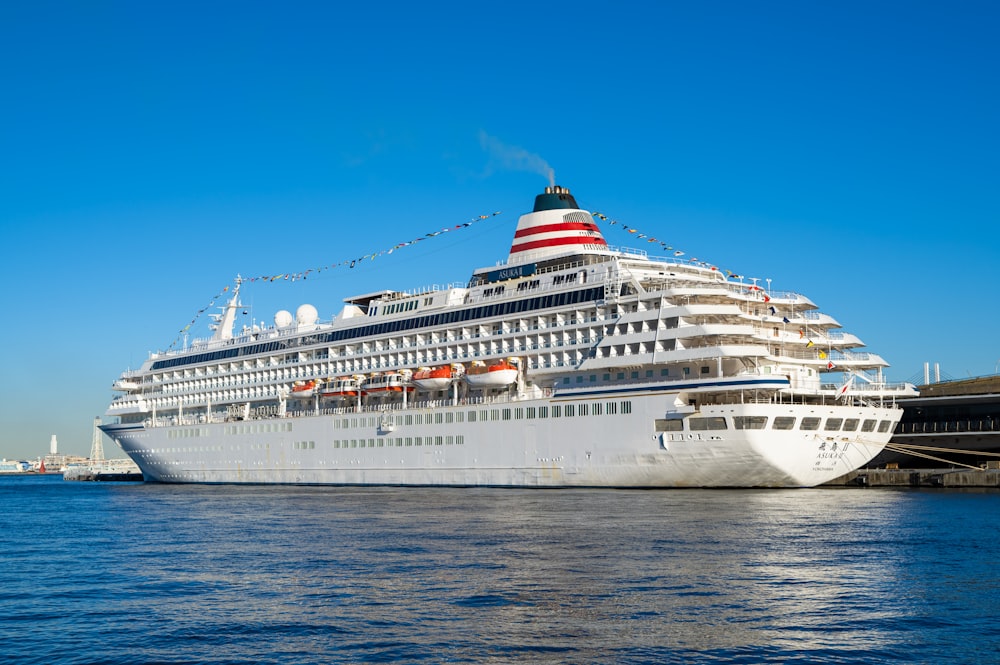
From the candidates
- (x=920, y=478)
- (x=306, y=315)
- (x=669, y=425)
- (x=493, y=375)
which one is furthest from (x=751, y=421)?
(x=306, y=315)

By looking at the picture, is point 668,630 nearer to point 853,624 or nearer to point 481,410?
point 853,624

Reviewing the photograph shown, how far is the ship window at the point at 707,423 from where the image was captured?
169ft

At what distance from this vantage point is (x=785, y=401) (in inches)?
2096

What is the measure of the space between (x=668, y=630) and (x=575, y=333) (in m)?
43.4

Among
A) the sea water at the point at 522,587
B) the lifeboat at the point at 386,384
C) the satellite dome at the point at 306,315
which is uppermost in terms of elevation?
the satellite dome at the point at 306,315

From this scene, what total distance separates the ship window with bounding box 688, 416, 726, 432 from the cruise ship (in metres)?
0.07

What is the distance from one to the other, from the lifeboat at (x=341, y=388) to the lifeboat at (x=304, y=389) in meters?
1.35

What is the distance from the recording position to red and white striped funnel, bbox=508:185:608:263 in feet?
226

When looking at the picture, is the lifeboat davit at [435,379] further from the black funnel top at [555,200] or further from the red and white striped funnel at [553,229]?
the black funnel top at [555,200]

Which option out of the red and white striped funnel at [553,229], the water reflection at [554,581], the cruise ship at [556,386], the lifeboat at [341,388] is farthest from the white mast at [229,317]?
the water reflection at [554,581]

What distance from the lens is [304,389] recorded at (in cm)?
8156

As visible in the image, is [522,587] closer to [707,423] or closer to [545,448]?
[707,423]

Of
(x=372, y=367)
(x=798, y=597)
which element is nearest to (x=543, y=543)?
(x=798, y=597)

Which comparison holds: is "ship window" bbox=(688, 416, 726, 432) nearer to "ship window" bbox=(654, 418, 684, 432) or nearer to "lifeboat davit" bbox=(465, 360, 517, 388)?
"ship window" bbox=(654, 418, 684, 432)
